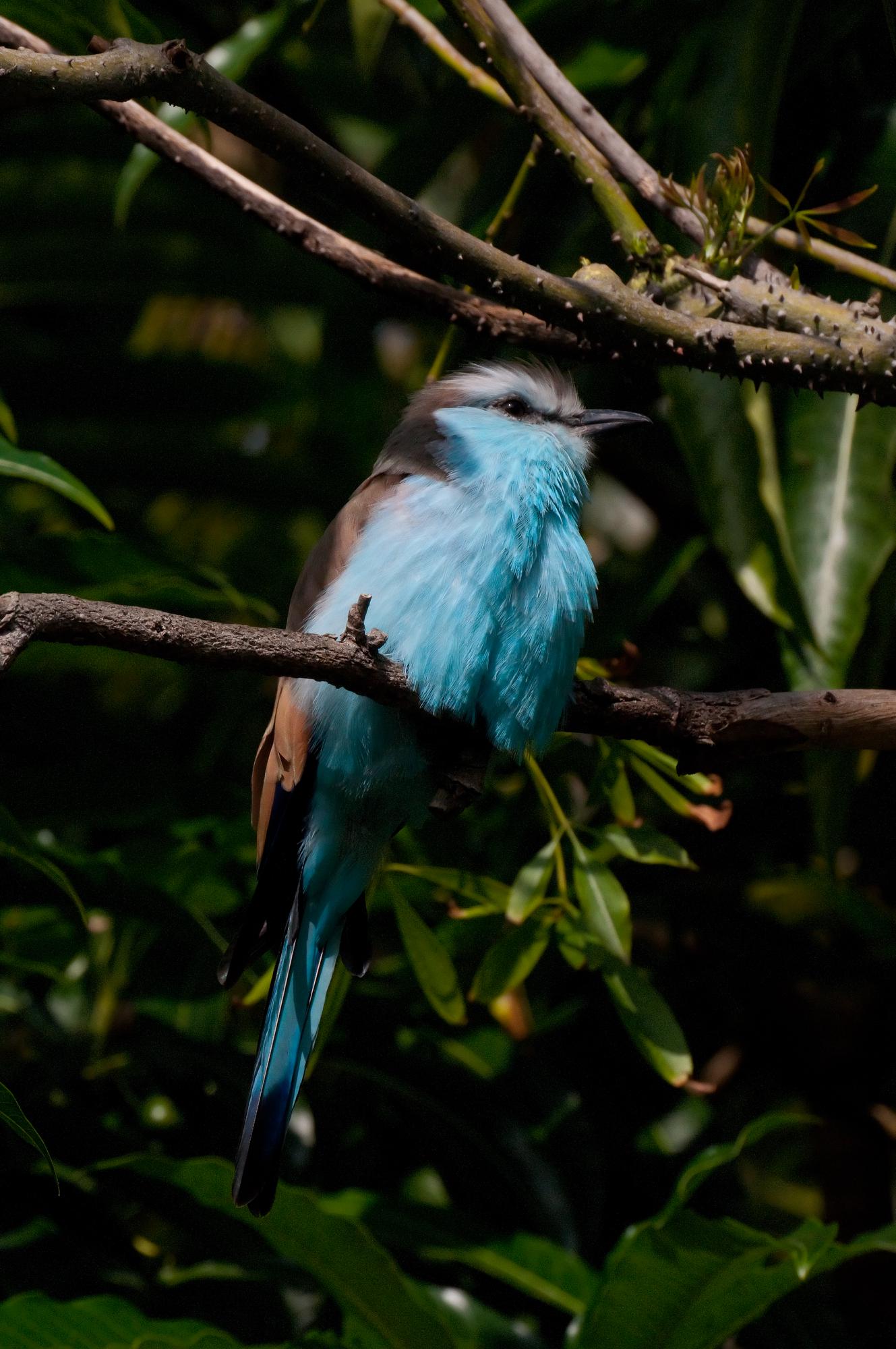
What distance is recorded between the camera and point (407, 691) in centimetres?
229

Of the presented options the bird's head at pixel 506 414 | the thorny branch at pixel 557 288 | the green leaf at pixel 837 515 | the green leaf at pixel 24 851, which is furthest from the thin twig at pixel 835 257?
the green leaf at pixel 24 851

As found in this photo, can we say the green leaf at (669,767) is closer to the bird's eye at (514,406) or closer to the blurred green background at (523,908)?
the blurred green background at (523,908)

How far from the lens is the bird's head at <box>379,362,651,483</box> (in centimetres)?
293

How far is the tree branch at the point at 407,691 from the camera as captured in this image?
1655 mm

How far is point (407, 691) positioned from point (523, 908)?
0.48 meters

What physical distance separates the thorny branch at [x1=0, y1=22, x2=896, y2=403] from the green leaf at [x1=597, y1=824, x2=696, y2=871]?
873mm

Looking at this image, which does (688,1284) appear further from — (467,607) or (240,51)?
(240,51)

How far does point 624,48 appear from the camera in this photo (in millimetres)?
3354

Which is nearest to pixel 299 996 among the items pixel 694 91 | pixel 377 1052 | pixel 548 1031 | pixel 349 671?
pixel 377 1052

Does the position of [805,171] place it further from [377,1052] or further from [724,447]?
[377,1052]

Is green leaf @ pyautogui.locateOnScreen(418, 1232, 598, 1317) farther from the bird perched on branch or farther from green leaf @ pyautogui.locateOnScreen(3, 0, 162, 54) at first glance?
green leaf @ pyautogui.locateOnScreen(3, 0, 162, 54)

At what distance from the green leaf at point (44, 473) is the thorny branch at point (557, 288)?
0.80 metres

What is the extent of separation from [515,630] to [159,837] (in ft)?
3.91

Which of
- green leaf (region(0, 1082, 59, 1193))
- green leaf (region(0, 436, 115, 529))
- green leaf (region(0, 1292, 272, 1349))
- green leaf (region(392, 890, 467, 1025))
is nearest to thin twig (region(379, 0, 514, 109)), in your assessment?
green leaf (region(0, 436, 115, 529))
